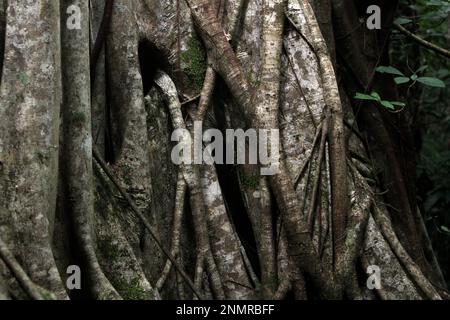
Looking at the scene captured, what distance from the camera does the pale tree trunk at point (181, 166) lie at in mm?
3691

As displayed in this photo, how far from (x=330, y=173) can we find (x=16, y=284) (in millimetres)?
2033

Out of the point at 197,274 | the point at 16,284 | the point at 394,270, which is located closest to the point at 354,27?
the point at 394,270

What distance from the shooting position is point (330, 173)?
4629 millimetres

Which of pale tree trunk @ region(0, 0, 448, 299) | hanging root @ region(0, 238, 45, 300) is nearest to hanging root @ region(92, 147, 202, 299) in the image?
pale tree trunk @ region(0, 0, 448, 299)

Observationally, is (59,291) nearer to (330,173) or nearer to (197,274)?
(197,274)

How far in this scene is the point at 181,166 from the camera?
4578 mm

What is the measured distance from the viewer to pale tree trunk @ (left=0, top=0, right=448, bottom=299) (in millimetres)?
3691

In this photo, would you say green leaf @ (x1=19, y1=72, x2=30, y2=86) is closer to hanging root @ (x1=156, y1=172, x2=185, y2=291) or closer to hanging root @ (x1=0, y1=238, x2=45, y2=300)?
hanging root @ (x1=0, y1=238, x2=45, y2=300)

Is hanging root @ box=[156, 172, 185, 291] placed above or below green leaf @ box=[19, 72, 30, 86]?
below

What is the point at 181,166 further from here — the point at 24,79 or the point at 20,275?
the point at 20,275

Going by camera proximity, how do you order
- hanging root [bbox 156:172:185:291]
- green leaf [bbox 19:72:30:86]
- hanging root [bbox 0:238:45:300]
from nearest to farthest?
hanging root [bbox 0:238:45:300] → green leaf [bbox 19:72:30:86] → hanging root [bbox 156:172:185:291]

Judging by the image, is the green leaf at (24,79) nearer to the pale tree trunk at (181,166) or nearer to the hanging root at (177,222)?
the pale tree trunk at (181,166)

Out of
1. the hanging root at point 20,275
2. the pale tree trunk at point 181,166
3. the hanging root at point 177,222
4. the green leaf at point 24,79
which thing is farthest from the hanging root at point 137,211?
the hanging root at point 20,275
